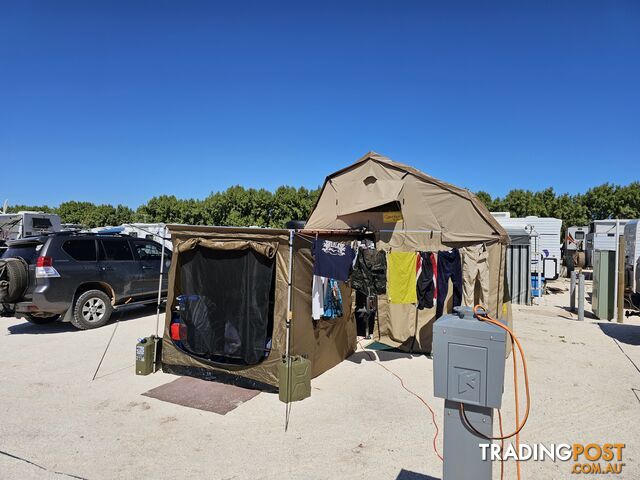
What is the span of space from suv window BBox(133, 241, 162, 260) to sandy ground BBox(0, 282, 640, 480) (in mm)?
3553

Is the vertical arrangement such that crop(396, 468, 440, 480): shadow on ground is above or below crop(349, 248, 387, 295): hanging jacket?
below

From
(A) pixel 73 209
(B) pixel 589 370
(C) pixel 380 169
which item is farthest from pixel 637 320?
(A) pixel 73 209

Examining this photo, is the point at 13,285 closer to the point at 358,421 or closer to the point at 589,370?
the point at 358,421

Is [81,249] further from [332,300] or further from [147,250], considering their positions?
[332,300]

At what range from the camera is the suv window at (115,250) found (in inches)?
385

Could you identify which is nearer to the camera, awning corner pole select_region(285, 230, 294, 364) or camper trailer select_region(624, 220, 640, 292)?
awning corner pole select_region(285, 230, 294, 364)

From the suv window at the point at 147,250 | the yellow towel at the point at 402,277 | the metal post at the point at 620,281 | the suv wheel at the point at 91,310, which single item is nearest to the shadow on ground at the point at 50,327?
the suv wheel at the point at 91,310

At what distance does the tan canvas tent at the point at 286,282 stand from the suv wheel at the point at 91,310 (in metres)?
3.90

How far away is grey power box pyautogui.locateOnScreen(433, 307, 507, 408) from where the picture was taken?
2.39 metres

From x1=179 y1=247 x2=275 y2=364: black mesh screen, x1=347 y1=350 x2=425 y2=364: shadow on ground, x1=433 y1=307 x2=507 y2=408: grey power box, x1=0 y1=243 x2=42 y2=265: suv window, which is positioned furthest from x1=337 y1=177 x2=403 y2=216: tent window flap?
x1=0 y1=243 x2=42 y2=265: suv window

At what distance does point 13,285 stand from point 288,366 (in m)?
6.14

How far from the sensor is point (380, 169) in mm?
7855

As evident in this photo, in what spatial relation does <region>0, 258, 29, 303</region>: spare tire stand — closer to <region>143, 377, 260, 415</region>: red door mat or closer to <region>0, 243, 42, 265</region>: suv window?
<region>0, 243, 42, 265</region>: suv window

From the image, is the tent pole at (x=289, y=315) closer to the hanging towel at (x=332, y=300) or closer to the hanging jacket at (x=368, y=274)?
the hanging towel at (x=332, y=300)
